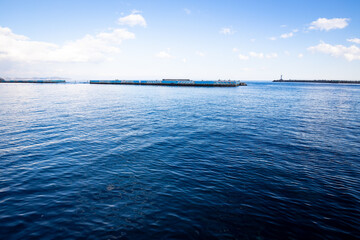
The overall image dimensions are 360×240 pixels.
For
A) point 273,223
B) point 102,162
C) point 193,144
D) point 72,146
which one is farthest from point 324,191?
point 72,146

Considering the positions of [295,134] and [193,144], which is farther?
[295,134]

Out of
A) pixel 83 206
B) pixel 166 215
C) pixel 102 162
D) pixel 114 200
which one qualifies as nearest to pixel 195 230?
→ pixel 166 215

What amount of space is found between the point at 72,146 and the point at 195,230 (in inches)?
591

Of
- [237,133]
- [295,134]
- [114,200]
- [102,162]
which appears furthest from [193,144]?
[295,134]

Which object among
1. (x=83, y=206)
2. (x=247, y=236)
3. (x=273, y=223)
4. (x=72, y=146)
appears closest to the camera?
(x=247, y=236)

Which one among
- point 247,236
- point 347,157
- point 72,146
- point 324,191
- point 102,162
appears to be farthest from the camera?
point 72,146

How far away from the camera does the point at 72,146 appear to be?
1814 centimetres

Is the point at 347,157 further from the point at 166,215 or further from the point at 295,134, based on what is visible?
the point at 166,215

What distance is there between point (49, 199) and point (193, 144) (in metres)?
12.6

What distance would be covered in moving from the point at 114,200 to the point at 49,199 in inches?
141

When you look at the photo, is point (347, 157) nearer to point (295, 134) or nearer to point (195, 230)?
point (295, 134)

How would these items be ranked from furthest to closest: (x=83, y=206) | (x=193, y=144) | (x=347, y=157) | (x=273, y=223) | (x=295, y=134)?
(x=295, y=134)
(x=193, y=144)
(x=347, y=157)
(x=83, y=206)
(x=273, y=223)

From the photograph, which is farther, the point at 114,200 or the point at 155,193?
the point at 155,193

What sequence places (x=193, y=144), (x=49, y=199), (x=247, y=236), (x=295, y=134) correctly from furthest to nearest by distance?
(x=295, y=134) → (x=193, y=144) → (x=49, y=199) → (x=247, y=236)
